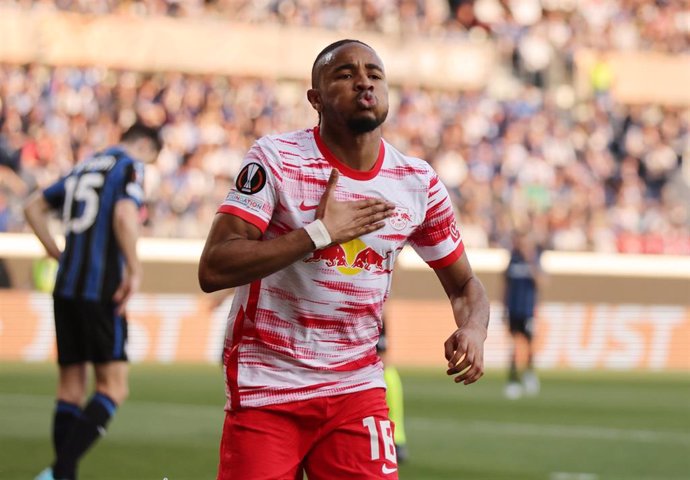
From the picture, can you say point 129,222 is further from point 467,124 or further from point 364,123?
point 467,124

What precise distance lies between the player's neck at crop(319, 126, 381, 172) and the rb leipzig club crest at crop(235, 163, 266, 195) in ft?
0.94

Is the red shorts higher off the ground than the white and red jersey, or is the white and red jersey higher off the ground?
the white and red jersey

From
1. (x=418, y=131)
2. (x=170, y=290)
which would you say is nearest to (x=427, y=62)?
(x=418, y=131)

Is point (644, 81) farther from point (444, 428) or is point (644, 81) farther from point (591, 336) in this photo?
point (444, 428)

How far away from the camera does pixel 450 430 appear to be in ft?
42.3

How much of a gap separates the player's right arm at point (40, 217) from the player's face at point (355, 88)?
4.30 meters

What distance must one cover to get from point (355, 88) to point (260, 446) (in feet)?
3.81

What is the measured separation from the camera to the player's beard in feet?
14.8

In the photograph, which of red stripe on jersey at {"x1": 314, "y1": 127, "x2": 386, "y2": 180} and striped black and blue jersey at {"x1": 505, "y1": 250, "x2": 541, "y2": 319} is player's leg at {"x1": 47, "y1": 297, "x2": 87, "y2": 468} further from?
striped black and blue jersey at {"x1": 505, "y1": 250, "x2": 541, "y2": 319}

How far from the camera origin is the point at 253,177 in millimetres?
4469

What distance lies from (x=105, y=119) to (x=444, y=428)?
12.4 metres

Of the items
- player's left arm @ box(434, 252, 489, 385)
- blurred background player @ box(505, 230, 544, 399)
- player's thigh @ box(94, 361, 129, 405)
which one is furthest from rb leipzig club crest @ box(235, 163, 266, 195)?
blurred background player @ box(505, 230, 544, 399)

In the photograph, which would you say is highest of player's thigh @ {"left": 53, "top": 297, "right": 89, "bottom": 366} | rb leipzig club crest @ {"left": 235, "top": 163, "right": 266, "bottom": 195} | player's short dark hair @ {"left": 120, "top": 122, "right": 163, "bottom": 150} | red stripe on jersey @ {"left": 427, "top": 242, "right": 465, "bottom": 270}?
player's short dark hair @ {"left": 120, "top": 122, "right": 163, "bottom": 150}

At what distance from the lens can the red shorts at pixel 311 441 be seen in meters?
4.54
